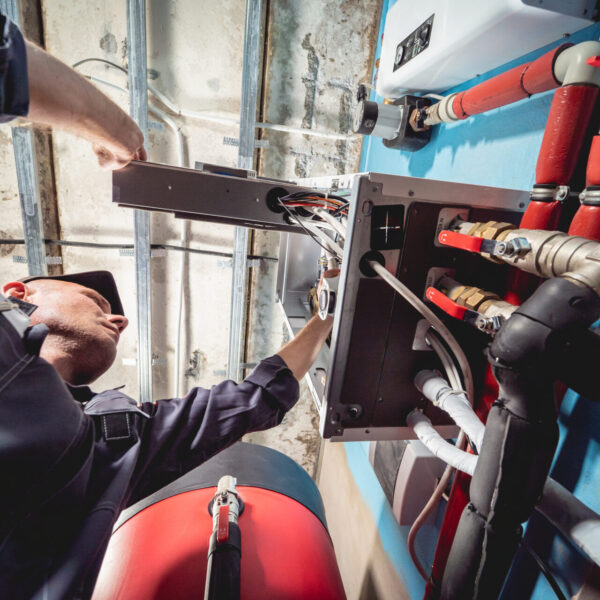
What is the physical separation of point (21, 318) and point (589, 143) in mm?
1024

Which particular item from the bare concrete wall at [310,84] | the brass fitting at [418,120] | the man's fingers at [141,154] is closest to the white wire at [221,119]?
the bare concrete wall at [310,84]

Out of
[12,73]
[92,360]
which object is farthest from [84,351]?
[12,73]

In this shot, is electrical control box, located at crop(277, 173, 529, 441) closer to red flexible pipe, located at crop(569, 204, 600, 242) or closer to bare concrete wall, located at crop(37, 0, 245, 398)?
red flexible pipe, located at crop(569, 204, 600, 242)

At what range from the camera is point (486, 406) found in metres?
0.63

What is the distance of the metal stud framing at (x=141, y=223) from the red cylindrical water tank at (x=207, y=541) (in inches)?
36.5

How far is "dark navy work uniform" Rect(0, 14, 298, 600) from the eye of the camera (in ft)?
1.73

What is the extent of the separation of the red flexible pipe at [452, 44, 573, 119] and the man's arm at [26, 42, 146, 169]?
762mm

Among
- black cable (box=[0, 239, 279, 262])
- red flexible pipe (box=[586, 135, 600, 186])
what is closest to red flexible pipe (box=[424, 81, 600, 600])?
red flexible pipe (box=[586, 135, 600, 186])

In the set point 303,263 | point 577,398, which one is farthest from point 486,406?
point 303,263

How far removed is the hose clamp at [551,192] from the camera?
0.52m

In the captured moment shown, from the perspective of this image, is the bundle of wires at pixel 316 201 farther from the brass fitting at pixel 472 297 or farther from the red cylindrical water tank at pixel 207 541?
the red cylindrical water tank at pixel 207 541

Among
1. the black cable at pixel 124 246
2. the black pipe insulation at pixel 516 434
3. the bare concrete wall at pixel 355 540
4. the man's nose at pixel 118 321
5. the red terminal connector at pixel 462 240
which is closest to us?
the black pipe insulation at pixel 516 434

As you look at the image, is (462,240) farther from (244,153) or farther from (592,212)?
(244,153)

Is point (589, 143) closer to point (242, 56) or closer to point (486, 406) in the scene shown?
point (486, 406)
